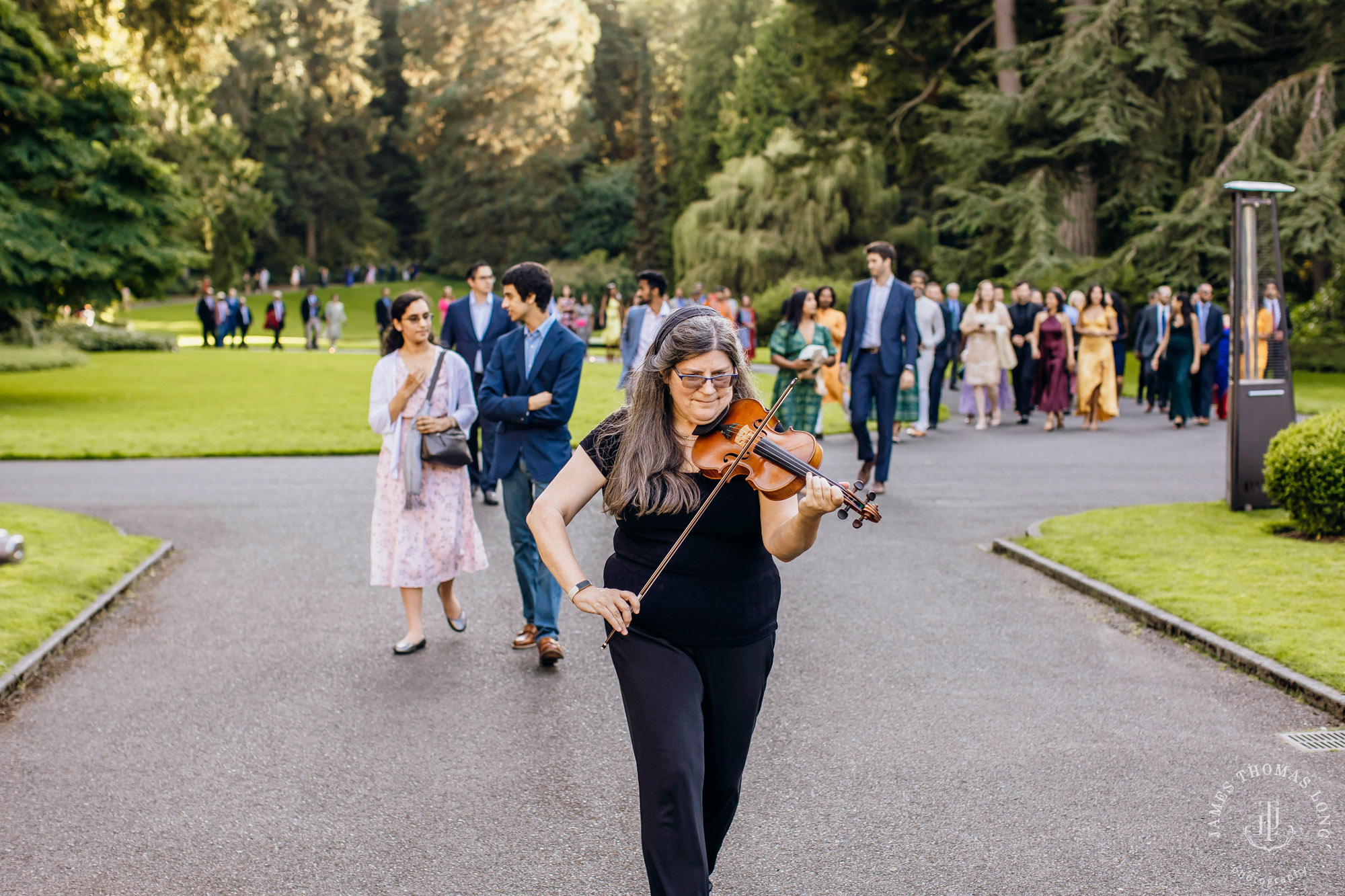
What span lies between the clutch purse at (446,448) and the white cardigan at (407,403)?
8cm

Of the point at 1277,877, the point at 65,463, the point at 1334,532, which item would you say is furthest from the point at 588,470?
the point at 65,463

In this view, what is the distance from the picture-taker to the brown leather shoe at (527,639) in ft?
22.6

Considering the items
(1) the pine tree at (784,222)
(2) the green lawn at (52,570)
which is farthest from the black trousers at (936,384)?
(1) the pine tree at (784,222)

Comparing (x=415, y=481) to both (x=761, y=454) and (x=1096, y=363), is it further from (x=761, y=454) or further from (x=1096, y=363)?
(x=1096, y=363)

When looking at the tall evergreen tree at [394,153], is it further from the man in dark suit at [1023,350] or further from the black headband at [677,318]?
the black headband at [677,318]

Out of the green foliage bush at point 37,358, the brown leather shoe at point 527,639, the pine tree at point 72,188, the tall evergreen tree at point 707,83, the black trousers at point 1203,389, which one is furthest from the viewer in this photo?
the tall evergreen tree at point 707,83

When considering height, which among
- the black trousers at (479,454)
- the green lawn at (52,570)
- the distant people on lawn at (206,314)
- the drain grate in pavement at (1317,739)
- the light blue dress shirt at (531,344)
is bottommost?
the drain grate in pavement at (1317,739)

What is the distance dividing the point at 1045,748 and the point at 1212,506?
21.5 feet

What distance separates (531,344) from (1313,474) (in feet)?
19.9

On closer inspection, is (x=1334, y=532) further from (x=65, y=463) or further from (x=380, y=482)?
(x=65, y=463)

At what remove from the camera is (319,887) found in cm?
407

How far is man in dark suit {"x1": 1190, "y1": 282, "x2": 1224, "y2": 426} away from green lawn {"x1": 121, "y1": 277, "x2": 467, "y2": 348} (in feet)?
108

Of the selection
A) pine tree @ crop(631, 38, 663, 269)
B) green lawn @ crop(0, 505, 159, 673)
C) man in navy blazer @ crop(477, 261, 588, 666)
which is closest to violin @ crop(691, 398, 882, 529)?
man in navy blazer @ crop(477, 261, 588, 666)

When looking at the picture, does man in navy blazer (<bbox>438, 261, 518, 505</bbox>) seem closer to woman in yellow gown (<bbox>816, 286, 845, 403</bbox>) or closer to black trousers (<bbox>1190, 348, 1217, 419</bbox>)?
woman in yellow gown (<bbox>816, 286, 845, 403</bbox>)
